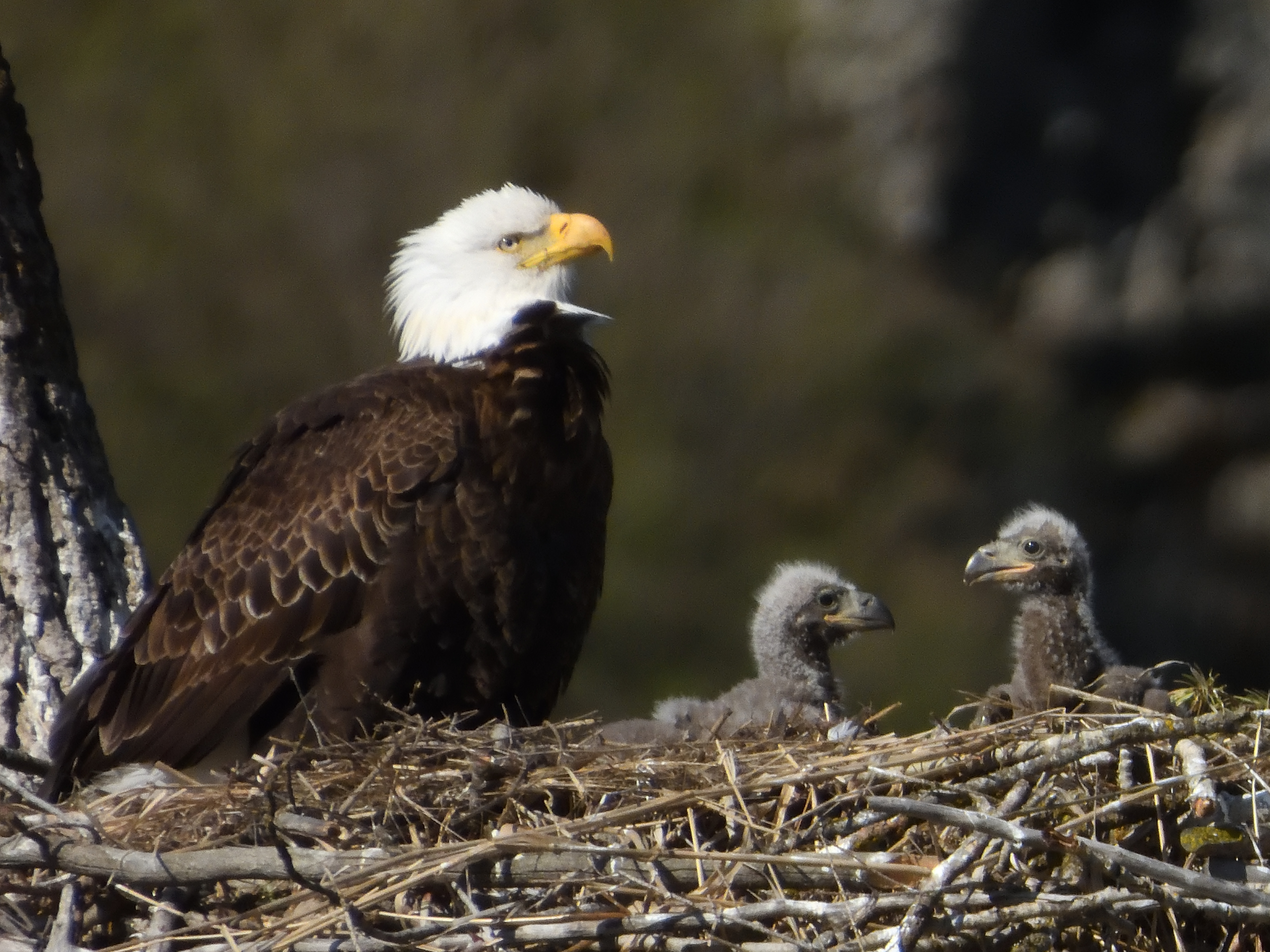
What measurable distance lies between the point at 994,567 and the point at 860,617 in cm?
44

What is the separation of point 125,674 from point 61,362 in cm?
99

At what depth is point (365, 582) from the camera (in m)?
4.73

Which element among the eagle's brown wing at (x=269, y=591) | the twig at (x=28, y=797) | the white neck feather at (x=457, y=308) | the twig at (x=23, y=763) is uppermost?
the white neck feather at (x=457, y=308)

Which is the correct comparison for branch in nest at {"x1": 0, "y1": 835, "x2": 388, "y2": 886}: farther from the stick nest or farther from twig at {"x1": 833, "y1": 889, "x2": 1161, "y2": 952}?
twig at {"x1": 833, "y1": 889, "x2": 1161, "y2": 952}

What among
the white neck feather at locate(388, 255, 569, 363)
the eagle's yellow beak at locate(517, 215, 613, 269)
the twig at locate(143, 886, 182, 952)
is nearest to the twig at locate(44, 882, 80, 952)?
the twig at locate(143, 886, 182, 952)

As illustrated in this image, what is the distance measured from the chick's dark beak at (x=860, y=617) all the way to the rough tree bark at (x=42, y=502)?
2034 mm

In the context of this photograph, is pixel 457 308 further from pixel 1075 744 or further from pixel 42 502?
pixel 1075 744

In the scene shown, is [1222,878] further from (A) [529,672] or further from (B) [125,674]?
(B) [125,674]

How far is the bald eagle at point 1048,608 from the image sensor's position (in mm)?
4891

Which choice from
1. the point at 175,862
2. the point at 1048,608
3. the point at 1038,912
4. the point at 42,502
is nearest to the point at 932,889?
the point at 1038,912

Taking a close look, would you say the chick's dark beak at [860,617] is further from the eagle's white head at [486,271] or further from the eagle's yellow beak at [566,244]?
the eagle's yellow beak at [566,244]

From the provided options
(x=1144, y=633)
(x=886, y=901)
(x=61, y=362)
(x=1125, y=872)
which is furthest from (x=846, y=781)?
(x=1144, y=633)

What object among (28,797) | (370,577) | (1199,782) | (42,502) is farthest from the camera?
(42,502)

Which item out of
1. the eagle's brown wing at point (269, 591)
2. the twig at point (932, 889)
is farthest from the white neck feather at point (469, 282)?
the twig at point (932, 889)
